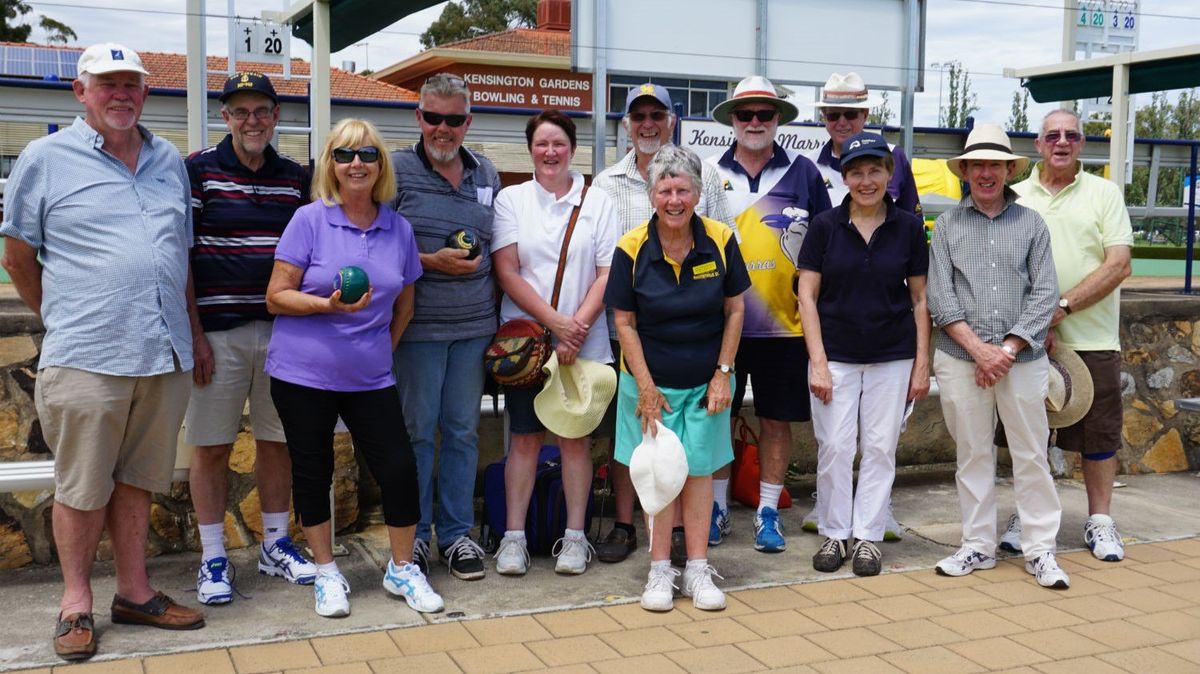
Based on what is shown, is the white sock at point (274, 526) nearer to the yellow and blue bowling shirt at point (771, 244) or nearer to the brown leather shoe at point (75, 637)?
the brown leather shoe at point (75, 637)

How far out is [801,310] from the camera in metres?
4.88

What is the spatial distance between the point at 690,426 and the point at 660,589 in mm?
628

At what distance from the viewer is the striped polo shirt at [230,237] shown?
4.26 m

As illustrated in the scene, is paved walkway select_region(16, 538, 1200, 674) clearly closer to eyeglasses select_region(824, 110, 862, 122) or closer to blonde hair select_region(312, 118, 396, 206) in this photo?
blonde hair select_region(312, 118, 396, 206)

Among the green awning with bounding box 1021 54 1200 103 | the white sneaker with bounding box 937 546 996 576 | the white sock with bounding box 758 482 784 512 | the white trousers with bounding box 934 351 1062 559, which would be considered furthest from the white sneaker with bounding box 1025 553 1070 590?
the green awning with bounding box 1021 54 1200 103

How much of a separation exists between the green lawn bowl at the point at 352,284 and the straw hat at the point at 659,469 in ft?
3.93

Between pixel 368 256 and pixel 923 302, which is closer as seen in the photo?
pixel 368 256

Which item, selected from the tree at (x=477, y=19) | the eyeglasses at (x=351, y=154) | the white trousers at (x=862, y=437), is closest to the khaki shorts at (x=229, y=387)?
the eyeglasses at (x=351, y=154)

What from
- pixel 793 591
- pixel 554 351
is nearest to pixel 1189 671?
pixel 793 591

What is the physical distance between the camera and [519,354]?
456cm

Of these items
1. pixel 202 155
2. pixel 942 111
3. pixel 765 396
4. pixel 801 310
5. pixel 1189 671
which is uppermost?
pixel 942 111

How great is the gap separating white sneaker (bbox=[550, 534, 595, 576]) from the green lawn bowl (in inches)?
56.3

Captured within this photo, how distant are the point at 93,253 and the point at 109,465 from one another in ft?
2.33

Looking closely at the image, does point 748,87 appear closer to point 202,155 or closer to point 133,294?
point 202,155
